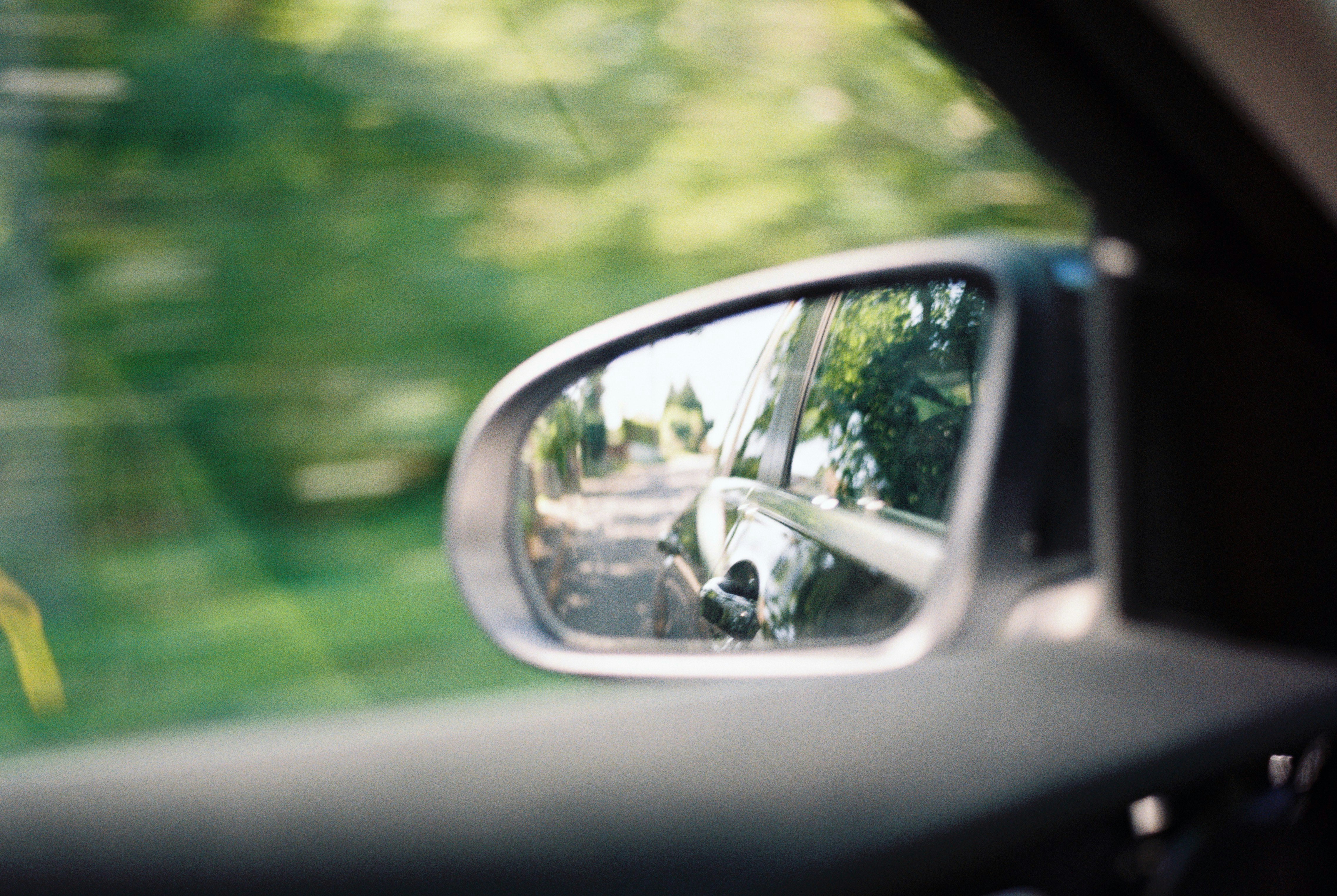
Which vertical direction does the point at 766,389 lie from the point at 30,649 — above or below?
above

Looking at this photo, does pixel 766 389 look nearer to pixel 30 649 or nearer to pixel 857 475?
pixel 857 475

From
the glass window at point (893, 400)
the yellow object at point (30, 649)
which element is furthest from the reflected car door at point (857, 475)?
the yellow object at point (30, 649)

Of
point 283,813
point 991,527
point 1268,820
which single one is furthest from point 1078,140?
point 283,813

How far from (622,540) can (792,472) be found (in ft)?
1.20

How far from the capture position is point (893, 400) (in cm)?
184

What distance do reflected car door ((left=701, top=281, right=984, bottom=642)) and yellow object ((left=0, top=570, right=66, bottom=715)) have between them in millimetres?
1563

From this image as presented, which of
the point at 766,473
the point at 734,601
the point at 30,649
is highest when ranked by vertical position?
the point at 766,473

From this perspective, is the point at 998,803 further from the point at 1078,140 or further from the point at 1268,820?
the point at 1078,140

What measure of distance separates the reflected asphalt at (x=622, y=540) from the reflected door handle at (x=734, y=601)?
14cm

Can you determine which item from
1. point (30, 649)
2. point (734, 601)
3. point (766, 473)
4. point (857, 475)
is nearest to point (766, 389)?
point (766, 473)

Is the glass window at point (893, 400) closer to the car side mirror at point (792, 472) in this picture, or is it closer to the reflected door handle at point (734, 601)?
the car side mirror at point (792, 472)

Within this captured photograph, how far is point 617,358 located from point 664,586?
0.51 meters

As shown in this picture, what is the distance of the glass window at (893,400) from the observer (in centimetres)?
168

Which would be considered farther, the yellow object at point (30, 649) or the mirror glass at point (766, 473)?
the yellow object at point (30, 649)
